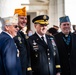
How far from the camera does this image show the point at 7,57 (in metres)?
4.14

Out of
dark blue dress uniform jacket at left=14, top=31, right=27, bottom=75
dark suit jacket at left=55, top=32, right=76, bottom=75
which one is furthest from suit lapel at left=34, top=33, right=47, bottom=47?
dark suit jacket at left=55, top=32, right=76, bottom=75

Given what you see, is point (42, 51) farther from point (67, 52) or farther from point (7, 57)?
point (7, 57)

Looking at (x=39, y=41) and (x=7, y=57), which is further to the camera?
(x=39, y=41)

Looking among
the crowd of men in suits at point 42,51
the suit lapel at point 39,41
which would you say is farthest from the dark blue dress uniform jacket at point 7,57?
the suit lapel at point 39,41

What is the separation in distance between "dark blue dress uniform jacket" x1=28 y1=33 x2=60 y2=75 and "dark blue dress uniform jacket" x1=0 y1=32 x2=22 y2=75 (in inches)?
36.1

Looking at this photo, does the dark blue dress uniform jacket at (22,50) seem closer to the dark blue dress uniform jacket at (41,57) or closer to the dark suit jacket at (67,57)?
the dark blue dress uniform jacket at (41,57)

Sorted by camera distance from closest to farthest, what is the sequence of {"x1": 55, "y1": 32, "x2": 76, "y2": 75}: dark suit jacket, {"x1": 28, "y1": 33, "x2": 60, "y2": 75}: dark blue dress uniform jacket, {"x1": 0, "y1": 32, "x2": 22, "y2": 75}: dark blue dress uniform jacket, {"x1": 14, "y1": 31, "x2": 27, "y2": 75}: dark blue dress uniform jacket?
{"x1": 0, "y1": 32, "x2": 22, "y2": 75}: dark blue dress uniform jacket → {"x1": 14, "y1": 31, "x2": 27, "y2": 75}: dark blue dress uniform jacket → {"x1": 28, "y1": 33, "x2": 60, "y2": 75}: dark blue dress uniform jacket → {"x1": 55, "y1": 32, "x2": 76, "y2": 75}: dark suit jacket

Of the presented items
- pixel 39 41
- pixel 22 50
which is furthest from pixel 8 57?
pixel 39 41

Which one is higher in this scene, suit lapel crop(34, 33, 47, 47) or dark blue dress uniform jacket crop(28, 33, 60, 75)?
suit lapel crop(34, 33, 47, 47)

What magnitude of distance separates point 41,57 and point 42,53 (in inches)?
2.6

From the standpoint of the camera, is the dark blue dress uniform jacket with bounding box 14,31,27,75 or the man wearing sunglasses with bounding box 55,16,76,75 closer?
the dark blue dress uniform jacket with bounding box 14,31,27,75

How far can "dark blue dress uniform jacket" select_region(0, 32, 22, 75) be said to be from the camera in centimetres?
414

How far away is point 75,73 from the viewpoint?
5691 millimetres

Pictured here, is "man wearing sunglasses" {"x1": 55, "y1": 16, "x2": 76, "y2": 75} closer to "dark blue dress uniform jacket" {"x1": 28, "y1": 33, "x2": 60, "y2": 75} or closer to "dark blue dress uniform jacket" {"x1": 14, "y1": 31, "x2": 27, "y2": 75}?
"dark blue dress uniform jacket" {"x1": 28, "y1": 33, "x2": 60, "y2": 75}
